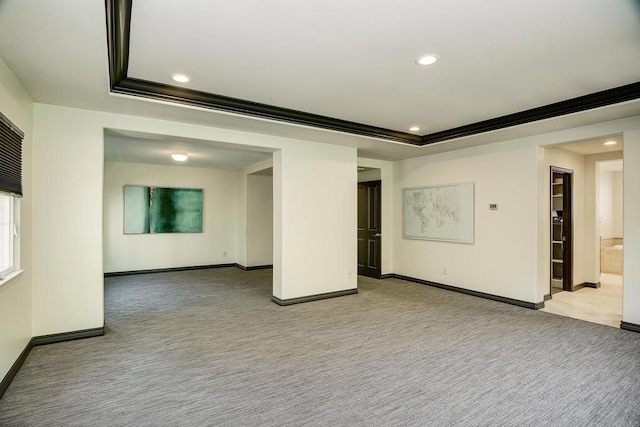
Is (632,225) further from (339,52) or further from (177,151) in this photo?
(177,151)

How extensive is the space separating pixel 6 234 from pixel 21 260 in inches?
13.9

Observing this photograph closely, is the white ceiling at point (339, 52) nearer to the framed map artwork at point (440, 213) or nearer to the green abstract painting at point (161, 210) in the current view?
the framed map artwork at point (440, 213)

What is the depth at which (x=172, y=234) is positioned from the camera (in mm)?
8180

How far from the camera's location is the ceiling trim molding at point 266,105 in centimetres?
237

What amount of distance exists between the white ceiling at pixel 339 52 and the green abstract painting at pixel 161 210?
4402mm

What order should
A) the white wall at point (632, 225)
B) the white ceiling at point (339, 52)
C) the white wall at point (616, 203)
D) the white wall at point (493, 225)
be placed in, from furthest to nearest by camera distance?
the white wall at point (616, 203) → the white wall at point (493, 225) → the white wall at point (632, 225) → the white ceiling at point (339, 52)

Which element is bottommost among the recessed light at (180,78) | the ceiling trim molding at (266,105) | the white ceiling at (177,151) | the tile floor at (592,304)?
the tile floor at (592,304)

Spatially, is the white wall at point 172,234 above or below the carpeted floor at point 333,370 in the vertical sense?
above

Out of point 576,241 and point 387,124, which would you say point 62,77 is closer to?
point 387,124

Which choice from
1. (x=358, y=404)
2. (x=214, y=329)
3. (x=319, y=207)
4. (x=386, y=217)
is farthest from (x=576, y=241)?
(x=214, y=329)

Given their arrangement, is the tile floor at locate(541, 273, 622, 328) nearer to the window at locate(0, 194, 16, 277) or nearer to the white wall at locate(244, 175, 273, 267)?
the white wall at locate(244, 175, 273, 267)

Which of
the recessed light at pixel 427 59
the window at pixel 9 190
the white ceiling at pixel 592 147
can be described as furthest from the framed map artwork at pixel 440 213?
the window at pixel 9 190

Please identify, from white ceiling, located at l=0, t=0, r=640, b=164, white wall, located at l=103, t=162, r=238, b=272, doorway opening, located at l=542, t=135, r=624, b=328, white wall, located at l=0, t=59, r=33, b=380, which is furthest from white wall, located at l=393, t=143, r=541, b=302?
white wall, located at l=0, t=59, r=33, b=380

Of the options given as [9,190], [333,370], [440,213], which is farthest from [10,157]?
[440,213]
